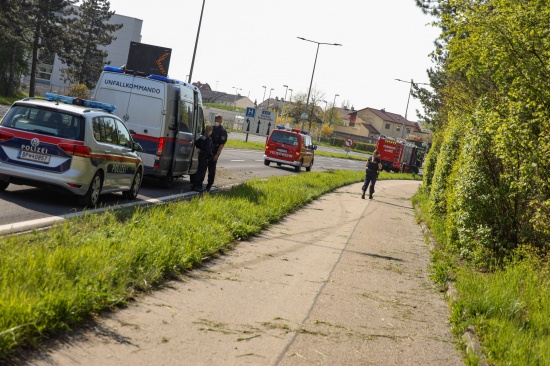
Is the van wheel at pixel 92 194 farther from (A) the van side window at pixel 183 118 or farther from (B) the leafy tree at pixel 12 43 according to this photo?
(B) the leafy tree at pixel 12 43

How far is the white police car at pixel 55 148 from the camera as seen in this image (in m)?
13.0

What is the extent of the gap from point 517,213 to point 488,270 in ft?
3.18

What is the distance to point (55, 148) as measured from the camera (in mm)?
12977

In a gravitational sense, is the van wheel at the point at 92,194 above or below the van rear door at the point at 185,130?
below

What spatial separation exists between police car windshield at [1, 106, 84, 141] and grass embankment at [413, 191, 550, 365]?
613 cm

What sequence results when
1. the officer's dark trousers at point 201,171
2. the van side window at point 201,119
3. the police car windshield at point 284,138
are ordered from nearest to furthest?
the officer's dark trousers at point 201,171
the van side window at point 201,119
the police car windshield at point 284,138

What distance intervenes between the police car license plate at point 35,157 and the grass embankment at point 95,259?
5.63 feet

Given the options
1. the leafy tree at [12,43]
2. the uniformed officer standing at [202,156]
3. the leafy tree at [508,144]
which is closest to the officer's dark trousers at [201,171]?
the uniformed officer standing at [202,156]

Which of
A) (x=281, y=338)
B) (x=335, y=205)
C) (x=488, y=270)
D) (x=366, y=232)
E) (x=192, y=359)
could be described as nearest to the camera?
(x=192, y=359)

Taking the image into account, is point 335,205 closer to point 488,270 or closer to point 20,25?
point 488,270

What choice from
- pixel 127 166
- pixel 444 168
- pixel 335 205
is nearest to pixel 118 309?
pixel 127 166

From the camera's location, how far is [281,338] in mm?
6875

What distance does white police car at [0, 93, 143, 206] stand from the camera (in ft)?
42.5

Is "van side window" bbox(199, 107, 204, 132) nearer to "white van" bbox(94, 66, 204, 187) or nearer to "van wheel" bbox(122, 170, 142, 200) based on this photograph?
"white van" bbox(94, 66, 204, 187)
